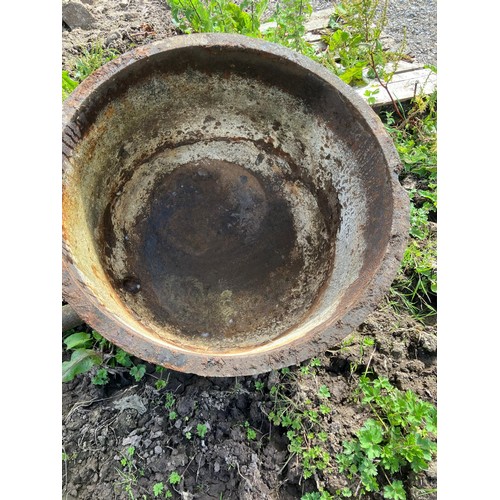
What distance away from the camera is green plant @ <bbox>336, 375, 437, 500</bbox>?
1.80m

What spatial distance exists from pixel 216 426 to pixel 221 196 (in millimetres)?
Result: 1293

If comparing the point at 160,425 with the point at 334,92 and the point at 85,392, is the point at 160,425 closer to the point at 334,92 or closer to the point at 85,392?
the point at 85,392

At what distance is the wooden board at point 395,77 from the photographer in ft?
9.55

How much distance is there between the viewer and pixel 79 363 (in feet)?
6.41

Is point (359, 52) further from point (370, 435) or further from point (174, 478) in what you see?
point (174, 478)

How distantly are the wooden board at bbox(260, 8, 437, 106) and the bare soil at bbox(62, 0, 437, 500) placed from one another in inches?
65.9

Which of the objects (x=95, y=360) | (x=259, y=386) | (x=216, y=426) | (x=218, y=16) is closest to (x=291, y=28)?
(x=218, y=16)

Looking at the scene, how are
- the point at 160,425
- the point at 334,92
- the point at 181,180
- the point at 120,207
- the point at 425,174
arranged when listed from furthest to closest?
1. the point at 425,174
2. the point at 181,180
3. the point at 120,207
4. the point at 160,425
5. the point at 334,92

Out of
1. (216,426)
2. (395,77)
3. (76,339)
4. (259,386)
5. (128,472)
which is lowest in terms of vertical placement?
(128,472)

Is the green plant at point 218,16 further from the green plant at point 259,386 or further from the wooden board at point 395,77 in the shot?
the green plant at point 259,386

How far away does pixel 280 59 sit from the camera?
6.20ft

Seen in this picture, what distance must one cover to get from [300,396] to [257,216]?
3.41ft

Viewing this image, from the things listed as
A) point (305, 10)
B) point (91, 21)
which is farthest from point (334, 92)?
point (91, 21)

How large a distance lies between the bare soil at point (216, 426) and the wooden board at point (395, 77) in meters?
1.68
